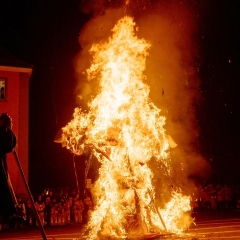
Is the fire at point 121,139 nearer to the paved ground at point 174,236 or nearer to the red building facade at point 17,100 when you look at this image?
the paved ground at point 174,236

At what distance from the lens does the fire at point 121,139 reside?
9.34 metres

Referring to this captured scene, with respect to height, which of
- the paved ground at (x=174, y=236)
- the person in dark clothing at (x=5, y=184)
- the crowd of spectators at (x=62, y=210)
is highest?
the person in dark clothing at (x=5, y=184)

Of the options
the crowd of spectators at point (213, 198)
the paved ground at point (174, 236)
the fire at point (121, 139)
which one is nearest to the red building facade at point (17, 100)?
the paved ground at point (174, 236)

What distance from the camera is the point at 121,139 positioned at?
933cm

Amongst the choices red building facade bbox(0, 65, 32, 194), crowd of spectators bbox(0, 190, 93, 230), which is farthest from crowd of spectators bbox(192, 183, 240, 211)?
red building facade bbox(0, 65, 32, 194)

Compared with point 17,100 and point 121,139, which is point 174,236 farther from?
point 17,100

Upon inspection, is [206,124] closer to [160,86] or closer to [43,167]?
[43,167]

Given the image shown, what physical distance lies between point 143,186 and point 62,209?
269 inches

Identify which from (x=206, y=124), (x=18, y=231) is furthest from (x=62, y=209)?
(x=206, y=124)

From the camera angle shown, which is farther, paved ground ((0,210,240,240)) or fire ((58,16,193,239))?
paved ground ((0,210,240,240))

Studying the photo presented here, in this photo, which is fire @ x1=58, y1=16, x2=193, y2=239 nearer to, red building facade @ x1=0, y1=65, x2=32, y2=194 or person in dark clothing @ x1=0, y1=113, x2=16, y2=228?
person in dark clothing @ x1=0, y1=113, x2=16, y2=228

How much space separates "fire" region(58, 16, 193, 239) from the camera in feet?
30.6

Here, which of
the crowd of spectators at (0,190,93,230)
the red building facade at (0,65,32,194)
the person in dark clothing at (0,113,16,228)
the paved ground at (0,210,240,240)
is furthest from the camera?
the red building facade at (0,65,32,194)

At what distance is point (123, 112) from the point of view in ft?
31.5
